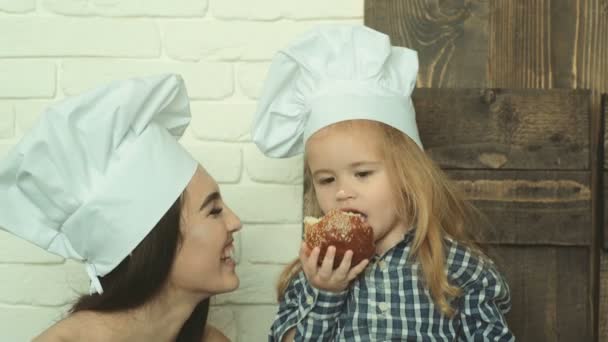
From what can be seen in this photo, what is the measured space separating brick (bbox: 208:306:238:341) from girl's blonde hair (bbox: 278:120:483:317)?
1.83 feet

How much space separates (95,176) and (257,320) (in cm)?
64

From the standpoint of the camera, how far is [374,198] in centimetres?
155

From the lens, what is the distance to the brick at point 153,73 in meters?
1.89

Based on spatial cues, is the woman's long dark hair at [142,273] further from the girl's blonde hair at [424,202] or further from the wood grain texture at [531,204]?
the wood grain texture at [531,204]

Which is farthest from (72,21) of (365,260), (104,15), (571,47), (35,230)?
(571,47)

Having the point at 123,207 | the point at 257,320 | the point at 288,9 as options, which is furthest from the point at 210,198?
the point at 288,9

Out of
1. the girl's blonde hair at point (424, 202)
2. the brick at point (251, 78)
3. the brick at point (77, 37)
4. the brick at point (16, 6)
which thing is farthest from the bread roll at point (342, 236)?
the brick at point (16, 6)

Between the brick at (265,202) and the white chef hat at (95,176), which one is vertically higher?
the white chef hat at (95,176)

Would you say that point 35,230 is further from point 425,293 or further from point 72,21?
point 425,293

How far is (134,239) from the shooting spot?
4.89 ft

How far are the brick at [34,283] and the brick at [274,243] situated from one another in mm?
439

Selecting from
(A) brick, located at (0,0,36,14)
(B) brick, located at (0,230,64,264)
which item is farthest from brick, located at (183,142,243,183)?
(A) brick, located at (0,0,36,14)

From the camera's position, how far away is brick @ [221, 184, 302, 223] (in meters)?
1.90

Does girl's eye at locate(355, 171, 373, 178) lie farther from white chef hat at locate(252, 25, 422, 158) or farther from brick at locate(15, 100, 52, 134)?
brick at locate(15, 100, 52, 134)
